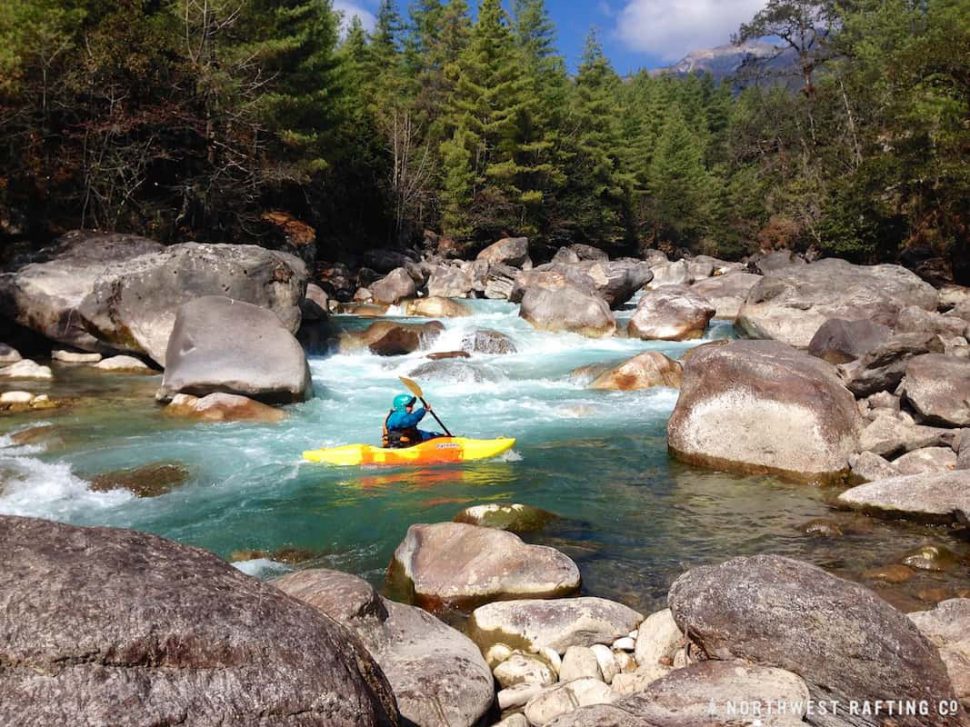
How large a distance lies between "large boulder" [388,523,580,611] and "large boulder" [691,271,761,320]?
16035mm

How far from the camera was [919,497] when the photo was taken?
6.60 meters

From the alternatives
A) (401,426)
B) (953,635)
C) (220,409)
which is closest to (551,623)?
(953,635)

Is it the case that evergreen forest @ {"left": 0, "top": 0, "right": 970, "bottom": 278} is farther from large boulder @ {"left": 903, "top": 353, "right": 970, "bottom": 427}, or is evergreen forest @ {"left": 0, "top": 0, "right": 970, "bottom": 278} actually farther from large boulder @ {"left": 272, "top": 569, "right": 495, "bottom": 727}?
large boulder @ {"left": 272, "top": 569, "right": 495, "bottom": 727}

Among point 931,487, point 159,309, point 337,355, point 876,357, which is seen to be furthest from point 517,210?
point 931,487

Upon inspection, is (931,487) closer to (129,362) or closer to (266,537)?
(266,537)

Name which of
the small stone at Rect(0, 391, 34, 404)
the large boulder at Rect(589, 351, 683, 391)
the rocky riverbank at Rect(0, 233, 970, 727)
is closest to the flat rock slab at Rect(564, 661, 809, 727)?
the rocky riverbank at Rect(0, 233, 970, 727)

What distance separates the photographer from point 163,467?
815 centimetres

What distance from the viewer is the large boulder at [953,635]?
376 centimetres

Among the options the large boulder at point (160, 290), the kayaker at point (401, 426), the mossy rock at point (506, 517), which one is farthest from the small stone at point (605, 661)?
the large boulder at point (160, 290)

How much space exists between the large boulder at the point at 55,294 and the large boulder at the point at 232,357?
2804mm

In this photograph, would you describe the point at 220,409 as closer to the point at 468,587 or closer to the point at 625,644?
the point at 468,587

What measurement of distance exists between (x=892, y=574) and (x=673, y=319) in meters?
11.7

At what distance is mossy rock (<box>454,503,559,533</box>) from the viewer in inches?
251

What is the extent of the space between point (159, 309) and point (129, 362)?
3.76 feet
